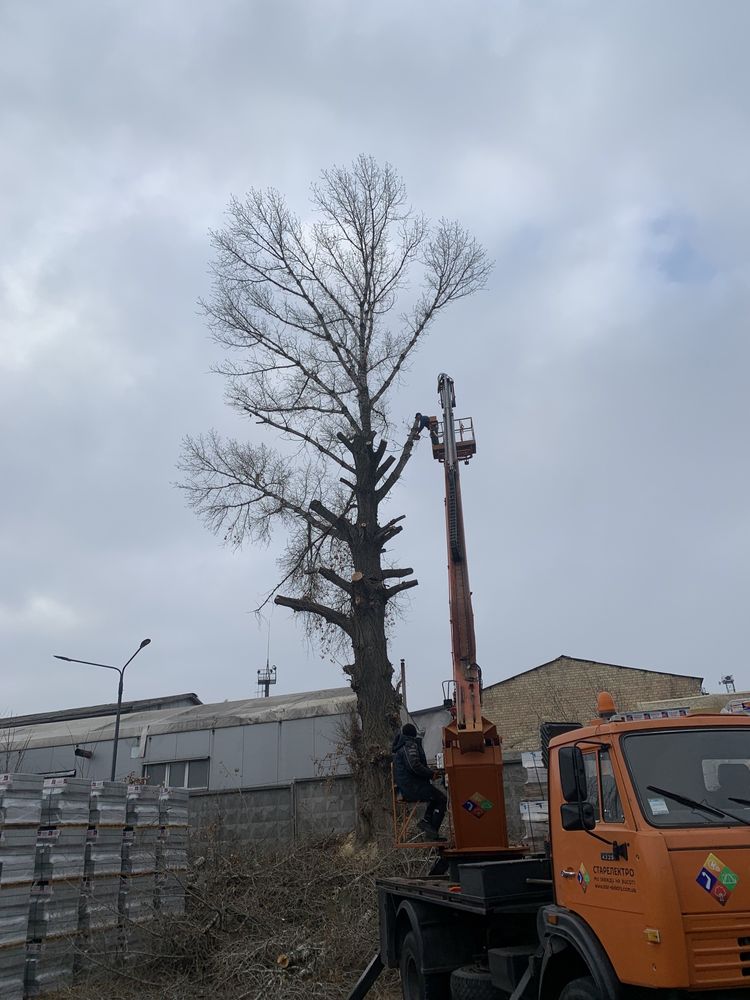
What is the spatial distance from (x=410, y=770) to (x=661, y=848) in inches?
204

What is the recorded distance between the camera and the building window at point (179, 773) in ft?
84.1

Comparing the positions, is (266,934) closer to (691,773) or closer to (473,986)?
(473,986)

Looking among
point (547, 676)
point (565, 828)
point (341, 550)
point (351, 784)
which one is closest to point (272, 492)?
point (341, 550)

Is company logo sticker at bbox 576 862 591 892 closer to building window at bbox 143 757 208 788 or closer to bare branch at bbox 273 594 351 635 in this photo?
bare branch at bbox 273 594 351 635

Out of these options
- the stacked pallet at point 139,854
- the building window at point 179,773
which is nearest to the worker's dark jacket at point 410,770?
the stacked pallet at point 139,854

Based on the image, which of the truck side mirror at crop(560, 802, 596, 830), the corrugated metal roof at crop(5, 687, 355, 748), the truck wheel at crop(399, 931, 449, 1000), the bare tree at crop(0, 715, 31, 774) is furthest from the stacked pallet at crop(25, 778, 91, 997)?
the bare tree at crop(0, 715, 31, 774)

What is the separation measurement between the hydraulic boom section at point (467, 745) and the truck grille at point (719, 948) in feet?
14.0

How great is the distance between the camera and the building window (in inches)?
1009

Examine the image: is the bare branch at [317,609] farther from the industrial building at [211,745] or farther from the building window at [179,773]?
the building window at [179,773]

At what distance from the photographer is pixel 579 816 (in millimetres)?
5176

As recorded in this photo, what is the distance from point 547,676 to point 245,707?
11799mm

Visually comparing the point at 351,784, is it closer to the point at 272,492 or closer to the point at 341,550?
the point at 341,550

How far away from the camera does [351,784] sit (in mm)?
16250

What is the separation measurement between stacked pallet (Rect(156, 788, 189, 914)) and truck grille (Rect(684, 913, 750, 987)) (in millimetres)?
8879
